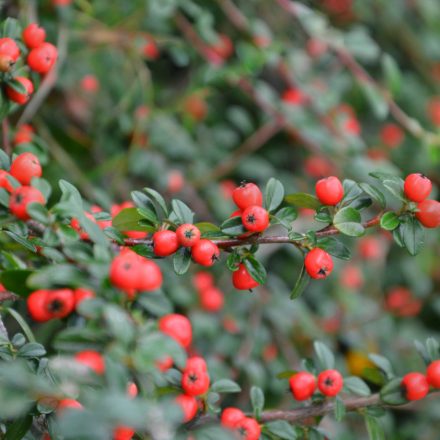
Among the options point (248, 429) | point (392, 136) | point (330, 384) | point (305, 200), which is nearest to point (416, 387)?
point (330, 384)

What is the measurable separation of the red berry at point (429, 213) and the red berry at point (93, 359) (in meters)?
0.84

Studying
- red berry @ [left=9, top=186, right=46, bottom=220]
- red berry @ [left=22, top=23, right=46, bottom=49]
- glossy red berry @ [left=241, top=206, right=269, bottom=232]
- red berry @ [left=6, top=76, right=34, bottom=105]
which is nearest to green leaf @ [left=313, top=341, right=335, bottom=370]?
glossy red berry @ [left=241, top=206, right=269, bottom=232]

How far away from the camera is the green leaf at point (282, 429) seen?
1.47m

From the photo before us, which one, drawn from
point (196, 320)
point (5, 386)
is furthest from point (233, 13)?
point (5, 386)

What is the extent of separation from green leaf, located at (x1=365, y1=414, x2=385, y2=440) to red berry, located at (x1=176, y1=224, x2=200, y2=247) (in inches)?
28.2

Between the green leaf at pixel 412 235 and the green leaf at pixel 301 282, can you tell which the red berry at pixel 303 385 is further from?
the green leaf at pixel 412 235

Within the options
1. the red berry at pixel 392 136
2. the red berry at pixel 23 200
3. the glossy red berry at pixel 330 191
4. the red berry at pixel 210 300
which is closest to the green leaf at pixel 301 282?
the glossy red berry at pixel 330 191

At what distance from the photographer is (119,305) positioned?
109 cm

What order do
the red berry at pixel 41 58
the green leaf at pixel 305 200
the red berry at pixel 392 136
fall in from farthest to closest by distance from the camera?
the red berry at pixel 392 136, the red berry at pixel 41 58, the green leaf at pixel 305 200

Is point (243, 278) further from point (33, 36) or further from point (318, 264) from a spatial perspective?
point (33, 36)

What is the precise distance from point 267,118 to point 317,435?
1998 mm

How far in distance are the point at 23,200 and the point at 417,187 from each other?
901 mm

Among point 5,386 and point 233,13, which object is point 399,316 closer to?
point 233,13

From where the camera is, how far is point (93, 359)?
1.10m
